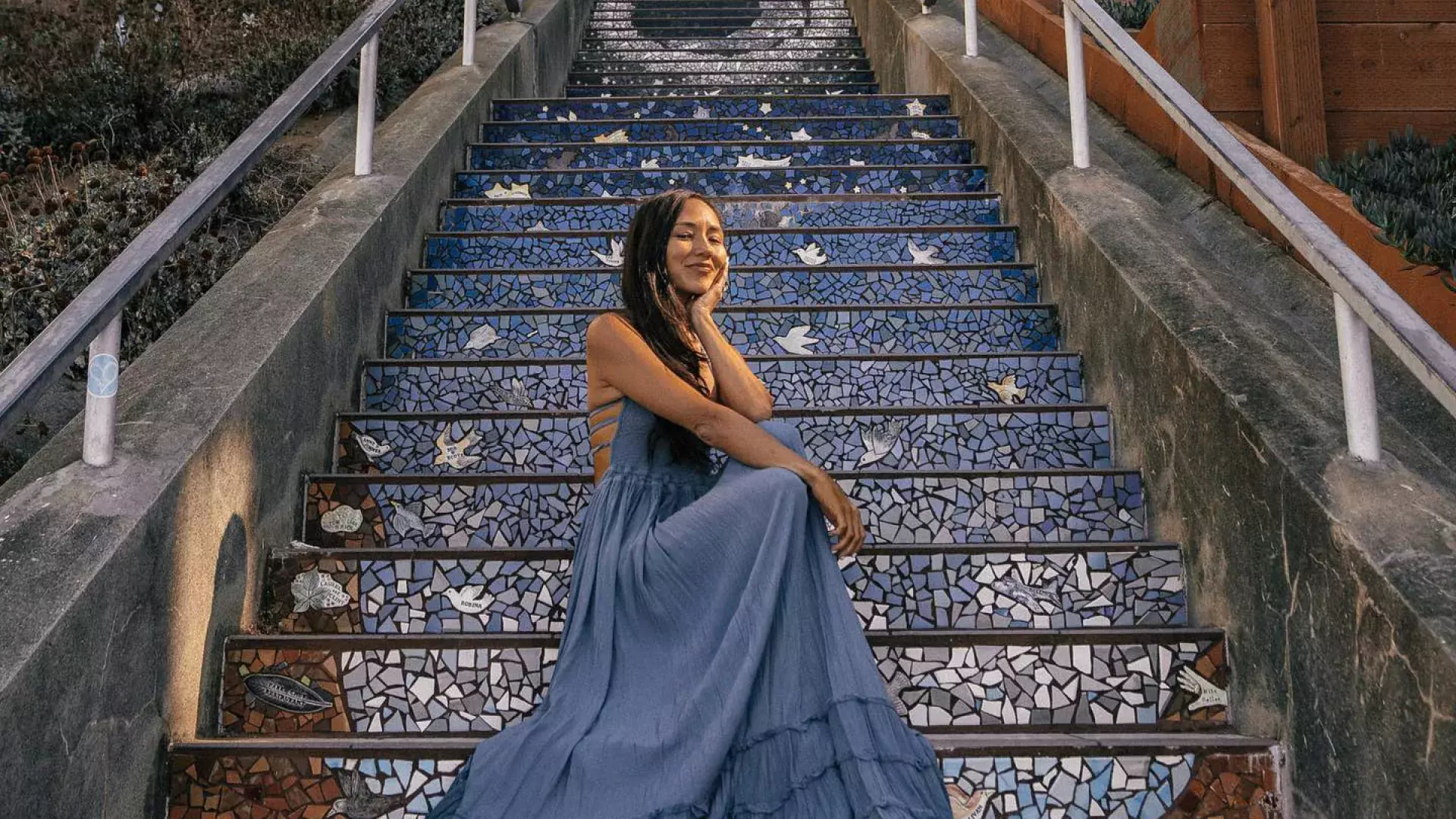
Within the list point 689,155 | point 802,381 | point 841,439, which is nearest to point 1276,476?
point 841,439

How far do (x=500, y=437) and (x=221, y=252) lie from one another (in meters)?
1.59

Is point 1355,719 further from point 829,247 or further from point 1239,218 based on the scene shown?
point 829,247

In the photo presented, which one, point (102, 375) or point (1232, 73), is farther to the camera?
point (1232, 73)

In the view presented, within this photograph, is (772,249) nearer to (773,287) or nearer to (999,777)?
(773,287)

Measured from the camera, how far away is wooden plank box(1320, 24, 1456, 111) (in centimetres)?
381

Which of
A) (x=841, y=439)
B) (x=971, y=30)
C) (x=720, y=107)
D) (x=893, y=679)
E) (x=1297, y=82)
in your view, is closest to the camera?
(x=893, y=679)

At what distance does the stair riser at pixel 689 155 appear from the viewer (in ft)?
17.5

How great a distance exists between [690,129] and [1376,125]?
2.75 m

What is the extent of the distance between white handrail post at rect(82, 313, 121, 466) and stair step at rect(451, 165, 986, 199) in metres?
2.69

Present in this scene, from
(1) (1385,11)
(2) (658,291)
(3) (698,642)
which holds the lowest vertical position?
(3) (698,642)

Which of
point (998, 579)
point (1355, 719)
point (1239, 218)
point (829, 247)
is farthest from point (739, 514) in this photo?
point (829, 247)

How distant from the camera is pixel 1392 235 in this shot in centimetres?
297

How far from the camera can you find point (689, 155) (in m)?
5.43

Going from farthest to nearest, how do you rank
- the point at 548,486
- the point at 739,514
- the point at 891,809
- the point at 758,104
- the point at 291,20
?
the point at 291,20 < the point at 758,104 < the point at 548,486 < the point at 739,514 < the point at 891,809
